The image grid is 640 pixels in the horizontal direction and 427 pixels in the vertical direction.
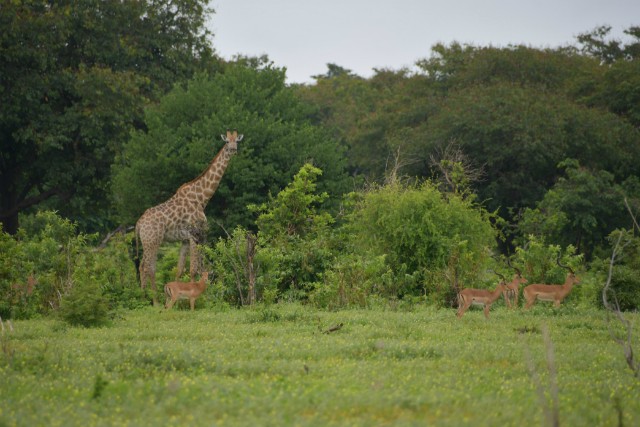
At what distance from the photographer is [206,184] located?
20656mm

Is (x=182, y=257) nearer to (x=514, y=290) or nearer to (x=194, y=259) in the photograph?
(x=194, y=259)

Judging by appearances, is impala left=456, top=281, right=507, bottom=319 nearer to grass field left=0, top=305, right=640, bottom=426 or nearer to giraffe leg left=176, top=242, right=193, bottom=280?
grass field left=0, top=305, right=640, bottom=426

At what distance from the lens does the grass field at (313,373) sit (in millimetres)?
7729

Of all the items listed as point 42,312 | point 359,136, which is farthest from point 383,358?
point 359,136

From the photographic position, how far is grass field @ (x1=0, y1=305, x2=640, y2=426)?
25.4 ft

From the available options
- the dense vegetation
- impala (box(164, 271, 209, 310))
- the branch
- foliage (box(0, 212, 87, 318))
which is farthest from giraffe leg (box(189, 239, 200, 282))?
the branch

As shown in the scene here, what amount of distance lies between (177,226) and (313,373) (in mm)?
10762

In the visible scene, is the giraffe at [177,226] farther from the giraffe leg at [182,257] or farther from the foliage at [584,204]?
the foliage at [584,204]

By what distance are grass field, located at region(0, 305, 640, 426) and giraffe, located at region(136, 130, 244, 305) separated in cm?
535

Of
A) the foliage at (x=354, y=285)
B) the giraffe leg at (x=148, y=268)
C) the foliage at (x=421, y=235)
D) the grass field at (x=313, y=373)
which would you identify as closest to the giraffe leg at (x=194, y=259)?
the giraffe leg at (x=148, y=268)

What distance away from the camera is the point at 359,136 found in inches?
1553

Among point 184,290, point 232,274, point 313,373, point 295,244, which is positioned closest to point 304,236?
point 295,244

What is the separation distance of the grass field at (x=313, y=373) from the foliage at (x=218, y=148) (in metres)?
10.5

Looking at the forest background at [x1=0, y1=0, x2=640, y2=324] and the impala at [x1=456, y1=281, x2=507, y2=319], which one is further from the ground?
the forest background at [x1=0, y1=0, x2=640, y2=324]
